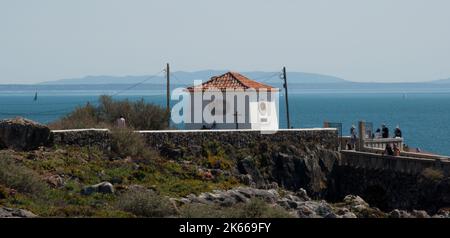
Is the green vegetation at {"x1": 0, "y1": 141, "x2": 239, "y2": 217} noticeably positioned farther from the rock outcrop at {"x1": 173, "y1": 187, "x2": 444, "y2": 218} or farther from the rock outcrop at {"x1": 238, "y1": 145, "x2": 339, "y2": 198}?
the rock outcrop at {"x1": 238, "y1": 145, "x2": 339, "y2": 198}

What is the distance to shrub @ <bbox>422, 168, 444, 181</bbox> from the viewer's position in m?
37.5

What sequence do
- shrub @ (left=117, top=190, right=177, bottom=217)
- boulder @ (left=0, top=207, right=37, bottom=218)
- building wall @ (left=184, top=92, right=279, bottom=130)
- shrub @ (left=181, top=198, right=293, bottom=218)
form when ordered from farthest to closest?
building wall @ (left=184, top=92, right=279, bottom=130) < shrub @ (left=117, top=190, right=177, bottom=217) < shrub @ (left=181, top=198, right=293, bottom=218) < boulder @ (left=0, top=207, right=37, bottom=218)

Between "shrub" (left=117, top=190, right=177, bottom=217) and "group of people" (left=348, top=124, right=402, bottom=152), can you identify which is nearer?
"shrub" (left=117, top=190, right=177, bottom=217)

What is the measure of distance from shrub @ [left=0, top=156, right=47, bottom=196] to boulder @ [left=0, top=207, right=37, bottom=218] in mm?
4380

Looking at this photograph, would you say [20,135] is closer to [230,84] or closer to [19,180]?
[19,180]

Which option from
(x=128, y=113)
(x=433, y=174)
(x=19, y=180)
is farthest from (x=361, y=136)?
(x=19, y=180)

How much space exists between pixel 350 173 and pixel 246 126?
5596 mm

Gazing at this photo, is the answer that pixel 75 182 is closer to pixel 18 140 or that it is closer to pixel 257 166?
pixel 18 140

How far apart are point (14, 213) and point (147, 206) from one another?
375 centimetres

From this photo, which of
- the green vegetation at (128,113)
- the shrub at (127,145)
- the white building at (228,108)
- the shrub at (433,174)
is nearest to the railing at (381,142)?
the white building at (228,108)

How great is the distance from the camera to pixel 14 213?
22141 mm

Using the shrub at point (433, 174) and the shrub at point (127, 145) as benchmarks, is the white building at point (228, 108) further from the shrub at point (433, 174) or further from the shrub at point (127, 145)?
the shrub at point (433, 174)

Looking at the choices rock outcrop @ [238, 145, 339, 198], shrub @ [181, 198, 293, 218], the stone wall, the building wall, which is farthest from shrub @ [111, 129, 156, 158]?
shrub @ [181, 198, 293, 218]
